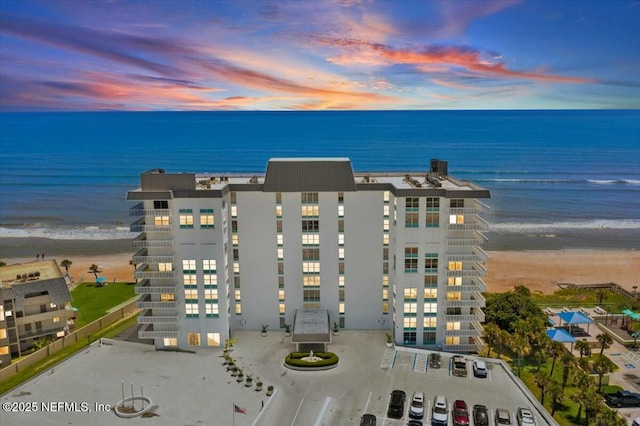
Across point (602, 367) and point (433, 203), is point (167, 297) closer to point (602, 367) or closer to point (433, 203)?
point (433, 203)

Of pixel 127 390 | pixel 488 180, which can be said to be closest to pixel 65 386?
pixel 127 390

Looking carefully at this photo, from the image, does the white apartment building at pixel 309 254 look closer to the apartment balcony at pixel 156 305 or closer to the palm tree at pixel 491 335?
the apartment balcony at pixel 156 305

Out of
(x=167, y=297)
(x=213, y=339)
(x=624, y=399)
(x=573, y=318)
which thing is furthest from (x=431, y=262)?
(x=167, y=297)

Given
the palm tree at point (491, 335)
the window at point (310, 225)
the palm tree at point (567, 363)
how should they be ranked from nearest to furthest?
the palm tree at point (567, 363) → the palm tree at point (491, 335) → the window at point (310, 225)

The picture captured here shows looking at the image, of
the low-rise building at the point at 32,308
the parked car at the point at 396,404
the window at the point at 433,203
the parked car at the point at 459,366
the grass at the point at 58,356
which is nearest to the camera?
the parked car at the point at 396,404

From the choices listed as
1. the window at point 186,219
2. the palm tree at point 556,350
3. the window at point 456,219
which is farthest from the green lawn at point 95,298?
the palm tree at point 556,350

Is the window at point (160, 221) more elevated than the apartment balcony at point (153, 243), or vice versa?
the window at point (160, 221)

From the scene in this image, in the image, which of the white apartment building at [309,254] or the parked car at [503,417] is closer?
the parked car at [503,417]
